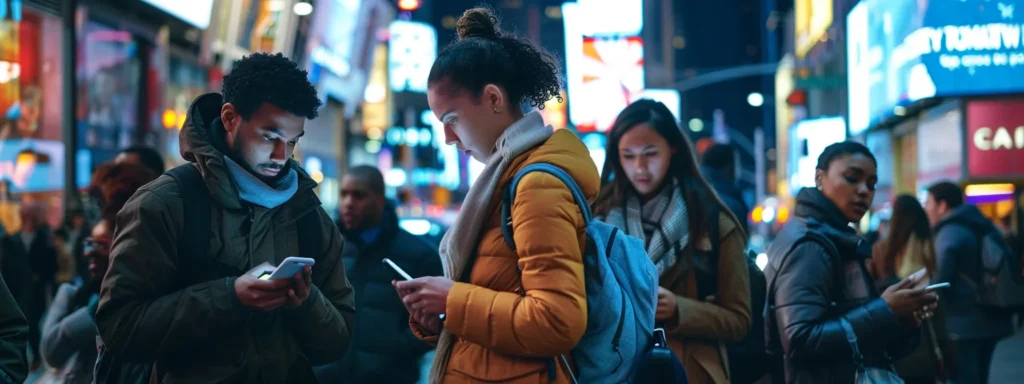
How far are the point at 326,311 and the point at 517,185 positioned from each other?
1.01 m

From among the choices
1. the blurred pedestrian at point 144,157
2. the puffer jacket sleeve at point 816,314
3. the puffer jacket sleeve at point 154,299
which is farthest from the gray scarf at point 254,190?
the blurred pedestrian at point 144,157

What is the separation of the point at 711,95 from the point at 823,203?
14222 cm

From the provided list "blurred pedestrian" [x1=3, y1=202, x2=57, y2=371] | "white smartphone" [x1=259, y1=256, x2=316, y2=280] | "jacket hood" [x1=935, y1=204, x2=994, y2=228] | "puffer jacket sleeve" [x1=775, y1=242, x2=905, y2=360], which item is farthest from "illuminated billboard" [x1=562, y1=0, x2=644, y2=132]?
"white smartphone" [x1=259, y1=256, x2=316, y2=280]

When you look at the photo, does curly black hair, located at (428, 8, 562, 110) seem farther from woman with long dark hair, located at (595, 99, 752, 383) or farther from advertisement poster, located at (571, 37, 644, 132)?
advertisement poster, located at (571, 37, 644, 132)

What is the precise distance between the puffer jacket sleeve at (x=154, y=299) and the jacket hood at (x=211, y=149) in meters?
0.16

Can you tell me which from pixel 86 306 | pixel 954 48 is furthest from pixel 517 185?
pixel 954 48

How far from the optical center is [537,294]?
3.13m

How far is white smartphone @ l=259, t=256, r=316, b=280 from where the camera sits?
340cm

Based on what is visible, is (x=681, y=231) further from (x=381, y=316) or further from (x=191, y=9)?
(x=191, y=9)

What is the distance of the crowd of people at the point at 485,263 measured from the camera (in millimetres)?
3252

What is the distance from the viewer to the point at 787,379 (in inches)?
208

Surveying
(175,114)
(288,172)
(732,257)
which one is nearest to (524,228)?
(288,172)

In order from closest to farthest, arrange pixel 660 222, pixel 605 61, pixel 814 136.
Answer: pixel 660 222, pixel 605 61, pixel 814 136

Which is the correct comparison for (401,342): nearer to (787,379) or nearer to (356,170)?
(356,170)
